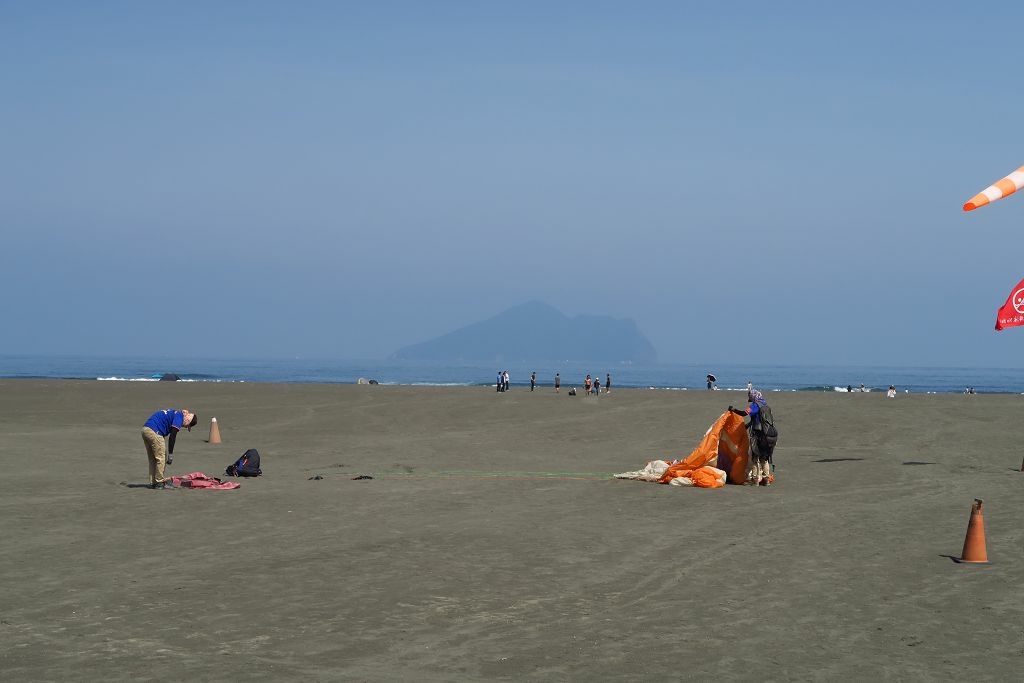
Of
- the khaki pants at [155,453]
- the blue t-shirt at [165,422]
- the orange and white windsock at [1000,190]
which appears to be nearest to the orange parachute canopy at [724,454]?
the orange and white windsock at [1000,190]

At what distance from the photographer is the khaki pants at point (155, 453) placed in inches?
709

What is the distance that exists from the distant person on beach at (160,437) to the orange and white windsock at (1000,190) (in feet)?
43.6

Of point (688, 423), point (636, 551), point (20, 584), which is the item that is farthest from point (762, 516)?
point (688, 423)

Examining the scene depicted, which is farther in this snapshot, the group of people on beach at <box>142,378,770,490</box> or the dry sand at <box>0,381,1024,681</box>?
the group of people on beach at <box>142,378,770,490</box>

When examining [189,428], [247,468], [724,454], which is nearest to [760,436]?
[724,454]

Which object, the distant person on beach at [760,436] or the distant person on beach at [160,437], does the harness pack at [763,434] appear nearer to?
the distant person on beach at [760,436]

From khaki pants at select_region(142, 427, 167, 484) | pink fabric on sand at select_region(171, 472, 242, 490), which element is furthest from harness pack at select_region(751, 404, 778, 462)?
khaki pants at select_region(142, 427, 167, 484)

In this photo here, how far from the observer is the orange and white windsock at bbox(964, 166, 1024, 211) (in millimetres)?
16578

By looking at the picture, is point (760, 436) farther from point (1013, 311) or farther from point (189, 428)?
point (189, 428)

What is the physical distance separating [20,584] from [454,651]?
497 centimetres

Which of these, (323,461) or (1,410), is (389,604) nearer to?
(323,461)

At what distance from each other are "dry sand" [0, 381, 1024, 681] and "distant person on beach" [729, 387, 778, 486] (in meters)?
0.50

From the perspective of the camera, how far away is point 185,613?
9734 millimetres

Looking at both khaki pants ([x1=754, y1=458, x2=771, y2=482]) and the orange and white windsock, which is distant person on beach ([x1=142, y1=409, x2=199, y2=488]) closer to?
khaki pants ([x1=754, y1=458, x2=771, y2=482])
